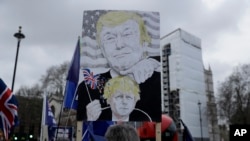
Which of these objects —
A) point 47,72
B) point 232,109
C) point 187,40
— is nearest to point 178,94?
point 187,40

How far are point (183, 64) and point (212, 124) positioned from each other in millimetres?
13611

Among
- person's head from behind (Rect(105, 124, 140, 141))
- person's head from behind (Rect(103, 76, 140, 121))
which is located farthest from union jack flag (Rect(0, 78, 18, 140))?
person's head from behind (Rect(105, 124, 140, 141))

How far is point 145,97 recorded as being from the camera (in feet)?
24.6

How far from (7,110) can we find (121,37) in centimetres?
282

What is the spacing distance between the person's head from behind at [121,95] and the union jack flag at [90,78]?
0.25m

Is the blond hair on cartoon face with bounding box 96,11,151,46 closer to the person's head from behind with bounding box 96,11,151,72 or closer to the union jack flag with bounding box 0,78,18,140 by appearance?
the person's head from behind with bounding box 96,11,151,72

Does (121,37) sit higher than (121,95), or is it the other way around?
(121,37)

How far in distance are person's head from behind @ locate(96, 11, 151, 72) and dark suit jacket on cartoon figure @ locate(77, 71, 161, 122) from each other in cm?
48

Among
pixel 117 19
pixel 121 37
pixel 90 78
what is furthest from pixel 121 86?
pixel 117 19

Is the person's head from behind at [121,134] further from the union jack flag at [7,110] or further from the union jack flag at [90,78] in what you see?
the union jack flag at [90,78]

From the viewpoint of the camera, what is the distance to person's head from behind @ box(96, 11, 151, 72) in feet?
25.1

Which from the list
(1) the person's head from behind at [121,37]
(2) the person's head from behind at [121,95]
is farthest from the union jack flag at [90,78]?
(1) the person's head from behind at [121,37]

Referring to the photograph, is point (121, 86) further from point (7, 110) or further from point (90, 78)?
point (7, 110)

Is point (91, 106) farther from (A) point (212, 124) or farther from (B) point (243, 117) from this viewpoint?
(A) point (212, 124)
